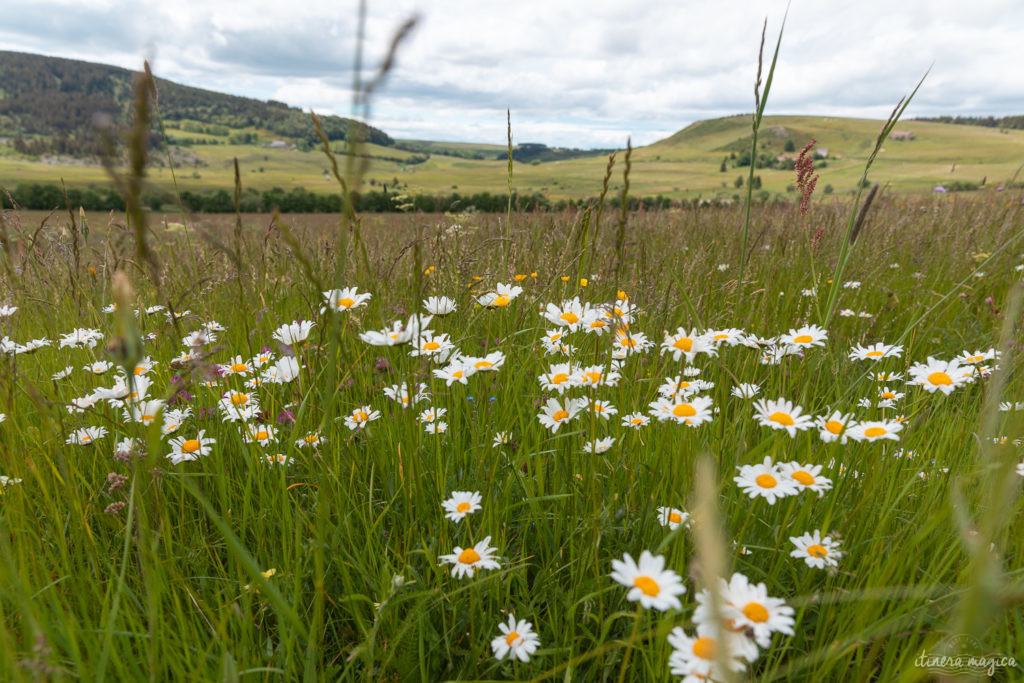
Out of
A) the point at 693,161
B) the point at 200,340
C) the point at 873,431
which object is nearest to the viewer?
the point at 200,340

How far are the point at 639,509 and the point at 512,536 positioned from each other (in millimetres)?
396

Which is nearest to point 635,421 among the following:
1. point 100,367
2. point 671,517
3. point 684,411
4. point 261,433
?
point 684,411

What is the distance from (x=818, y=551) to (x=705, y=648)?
1.72 ft

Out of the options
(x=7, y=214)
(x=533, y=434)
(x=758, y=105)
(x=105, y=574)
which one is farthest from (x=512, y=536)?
(x=7, y=214)

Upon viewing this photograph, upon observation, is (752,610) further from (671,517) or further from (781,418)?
(781,418)

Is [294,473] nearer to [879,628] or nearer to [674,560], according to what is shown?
[674,560]

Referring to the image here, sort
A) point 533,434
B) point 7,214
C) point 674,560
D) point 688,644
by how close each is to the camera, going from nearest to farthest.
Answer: point 688,644 < point 674,560 < point 533,434 < point 7,214

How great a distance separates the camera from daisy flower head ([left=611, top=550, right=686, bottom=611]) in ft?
2.60

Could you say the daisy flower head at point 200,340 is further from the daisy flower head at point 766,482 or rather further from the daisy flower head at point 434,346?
the daisy flower head at point 766,482

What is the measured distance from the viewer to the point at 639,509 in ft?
4.92

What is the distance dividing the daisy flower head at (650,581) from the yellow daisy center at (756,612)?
0.13m

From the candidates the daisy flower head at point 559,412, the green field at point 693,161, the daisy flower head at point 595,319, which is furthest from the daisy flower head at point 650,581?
the green field at point 693,161

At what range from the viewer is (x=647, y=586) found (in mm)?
848

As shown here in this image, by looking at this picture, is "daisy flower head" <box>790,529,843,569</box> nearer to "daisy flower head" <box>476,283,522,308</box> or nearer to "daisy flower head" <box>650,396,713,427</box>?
"daisy flower head" <box>650,396,713,427</box>
